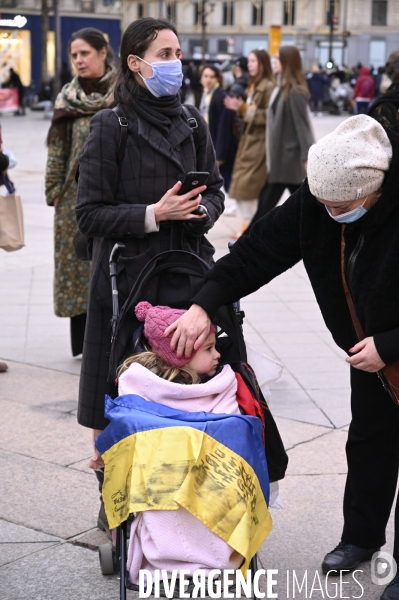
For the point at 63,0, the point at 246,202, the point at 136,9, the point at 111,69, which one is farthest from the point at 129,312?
the point at 136,9

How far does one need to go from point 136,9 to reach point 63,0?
33.4 m

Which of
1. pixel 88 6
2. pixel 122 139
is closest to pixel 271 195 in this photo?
pixel 122 139

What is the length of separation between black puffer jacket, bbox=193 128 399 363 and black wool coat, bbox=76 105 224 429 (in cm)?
41

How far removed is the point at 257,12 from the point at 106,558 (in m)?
85.2

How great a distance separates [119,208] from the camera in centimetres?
367

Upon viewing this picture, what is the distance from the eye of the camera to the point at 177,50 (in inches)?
149

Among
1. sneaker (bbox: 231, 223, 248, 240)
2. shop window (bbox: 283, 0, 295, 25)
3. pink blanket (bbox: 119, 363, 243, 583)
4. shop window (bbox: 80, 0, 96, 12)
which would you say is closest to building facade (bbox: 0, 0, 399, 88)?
A: shop window (bbox: 283, 0, 295, 25)

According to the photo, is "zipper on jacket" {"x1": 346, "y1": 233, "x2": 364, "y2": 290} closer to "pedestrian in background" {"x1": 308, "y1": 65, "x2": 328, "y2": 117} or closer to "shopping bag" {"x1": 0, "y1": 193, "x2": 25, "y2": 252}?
"shopping bag" {"x1": 0, "y1": 193, "x2": 25, "y2": 252}

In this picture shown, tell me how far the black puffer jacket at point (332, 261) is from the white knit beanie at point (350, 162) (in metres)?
0.07

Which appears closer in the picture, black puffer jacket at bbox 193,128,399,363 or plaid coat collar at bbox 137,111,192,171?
black puffer jacket at bbox 193,128,399,363

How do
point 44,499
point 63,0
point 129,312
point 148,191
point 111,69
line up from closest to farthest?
point 129,312 < point 148,191 < point 44,499 < point 111,69 < point 63,0

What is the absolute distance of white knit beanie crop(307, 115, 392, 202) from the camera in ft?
9.40

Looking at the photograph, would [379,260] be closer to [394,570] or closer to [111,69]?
[394,570]

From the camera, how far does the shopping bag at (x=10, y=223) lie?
610 cm
